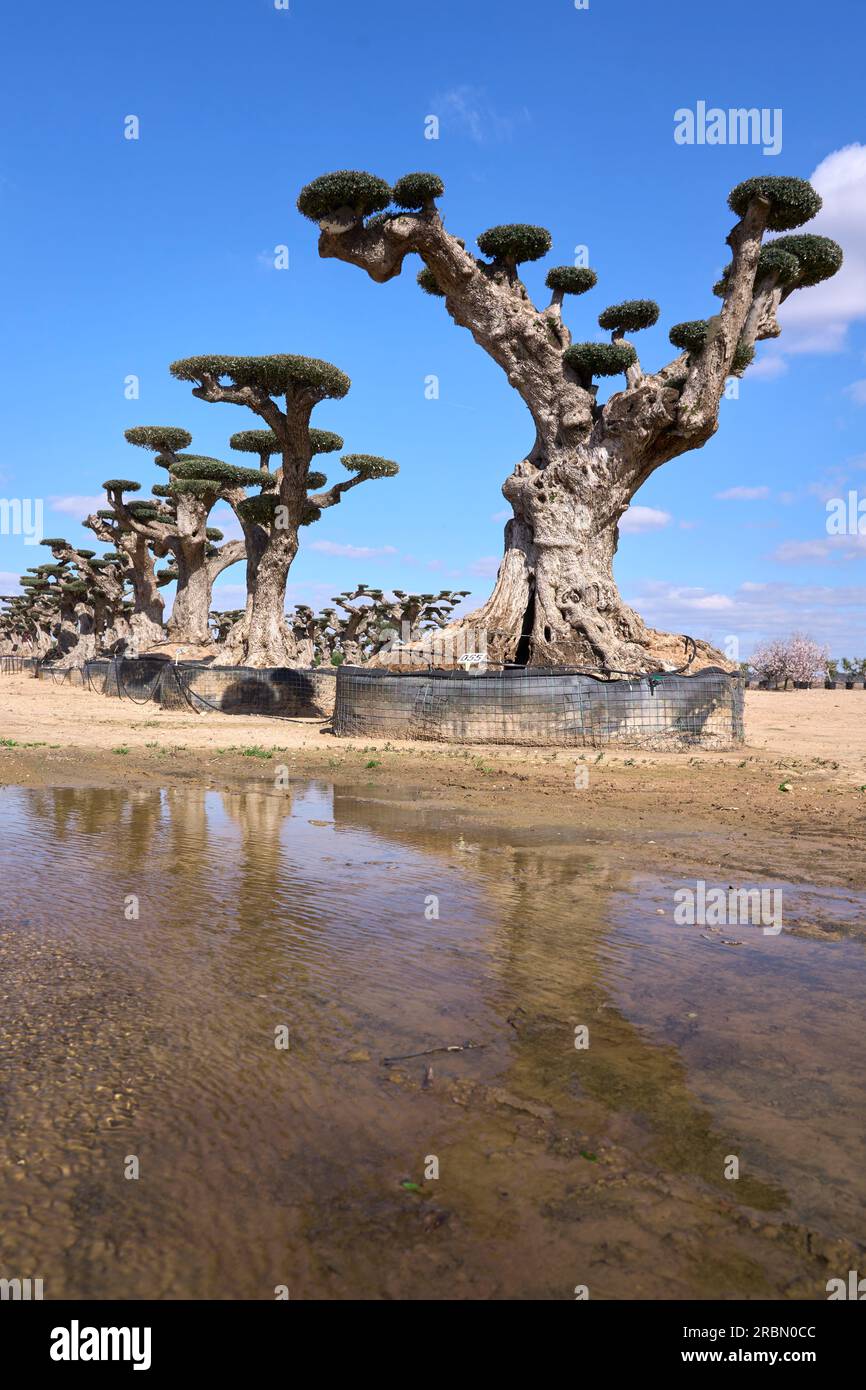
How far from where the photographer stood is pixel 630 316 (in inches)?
864

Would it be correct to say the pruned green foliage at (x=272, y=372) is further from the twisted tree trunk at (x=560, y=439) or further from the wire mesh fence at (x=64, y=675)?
the wire mesh fence at (x=64, y=675)

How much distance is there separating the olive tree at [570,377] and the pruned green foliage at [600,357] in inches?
1.6

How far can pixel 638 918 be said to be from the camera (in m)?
5.07

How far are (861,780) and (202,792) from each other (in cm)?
861

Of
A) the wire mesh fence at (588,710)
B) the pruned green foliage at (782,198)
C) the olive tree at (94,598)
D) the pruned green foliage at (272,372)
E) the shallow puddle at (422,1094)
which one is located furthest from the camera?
the olive tree at (94,598)

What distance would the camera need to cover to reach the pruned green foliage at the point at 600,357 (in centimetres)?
2052

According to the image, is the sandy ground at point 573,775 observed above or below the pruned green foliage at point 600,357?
below

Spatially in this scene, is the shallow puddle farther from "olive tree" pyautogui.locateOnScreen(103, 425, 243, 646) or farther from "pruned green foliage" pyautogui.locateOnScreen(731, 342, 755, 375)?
"olive tree" pyautogui.locateOnScreen(103, 425, 243, 646)

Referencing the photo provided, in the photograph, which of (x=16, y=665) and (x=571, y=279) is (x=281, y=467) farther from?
(x=16, y=665)

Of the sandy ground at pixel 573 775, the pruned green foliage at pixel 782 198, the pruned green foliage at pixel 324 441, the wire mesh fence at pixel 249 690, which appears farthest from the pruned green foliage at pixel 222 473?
the pruned green foliage at pixel 782 198

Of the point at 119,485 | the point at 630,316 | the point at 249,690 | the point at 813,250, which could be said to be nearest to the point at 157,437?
the point at 119,485

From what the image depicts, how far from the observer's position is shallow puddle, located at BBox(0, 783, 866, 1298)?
82.7 inches

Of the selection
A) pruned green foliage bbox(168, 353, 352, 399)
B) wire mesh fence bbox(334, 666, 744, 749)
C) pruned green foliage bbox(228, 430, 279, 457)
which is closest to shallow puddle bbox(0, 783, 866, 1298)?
wire mesh fence bbox(334, 666, 744, 749)

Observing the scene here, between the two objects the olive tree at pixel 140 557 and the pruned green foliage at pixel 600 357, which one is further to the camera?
the olive tree at pixel 140 557
